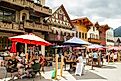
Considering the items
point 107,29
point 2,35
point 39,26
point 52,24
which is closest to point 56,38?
point 52,24

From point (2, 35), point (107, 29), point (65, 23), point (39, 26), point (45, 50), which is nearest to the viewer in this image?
point (2, 35)

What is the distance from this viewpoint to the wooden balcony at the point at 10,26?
88.2 ft

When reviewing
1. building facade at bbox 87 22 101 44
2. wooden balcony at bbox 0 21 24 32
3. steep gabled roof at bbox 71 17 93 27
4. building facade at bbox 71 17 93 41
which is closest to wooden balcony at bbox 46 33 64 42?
wooden balcony at bbox 0 21 24 32

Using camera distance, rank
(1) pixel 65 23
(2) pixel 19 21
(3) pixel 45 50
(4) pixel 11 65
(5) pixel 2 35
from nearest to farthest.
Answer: (4) pixel 11 65 < (5) pixel 2 35 < (2) pixel 19 21 < (3) pixel 45 50 < (1) pixel 65 23

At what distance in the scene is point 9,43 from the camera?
1148 inches

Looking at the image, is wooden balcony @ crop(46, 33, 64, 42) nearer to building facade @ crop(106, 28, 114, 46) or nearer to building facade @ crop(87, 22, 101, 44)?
building facade @ crop(87, 22, 101, 44)

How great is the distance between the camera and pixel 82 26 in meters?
51.0

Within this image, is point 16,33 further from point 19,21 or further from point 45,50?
point 45,50

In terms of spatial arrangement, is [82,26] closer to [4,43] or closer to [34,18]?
[34,18]

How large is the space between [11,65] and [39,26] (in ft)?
64.5


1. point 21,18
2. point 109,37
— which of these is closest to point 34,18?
point 21,18

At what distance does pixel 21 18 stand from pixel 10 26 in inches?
137

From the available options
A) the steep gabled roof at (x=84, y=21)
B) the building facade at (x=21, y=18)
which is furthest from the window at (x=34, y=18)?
the steep gabled roof at (x=84, y=21)

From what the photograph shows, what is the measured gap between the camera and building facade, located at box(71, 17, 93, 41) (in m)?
48.7
